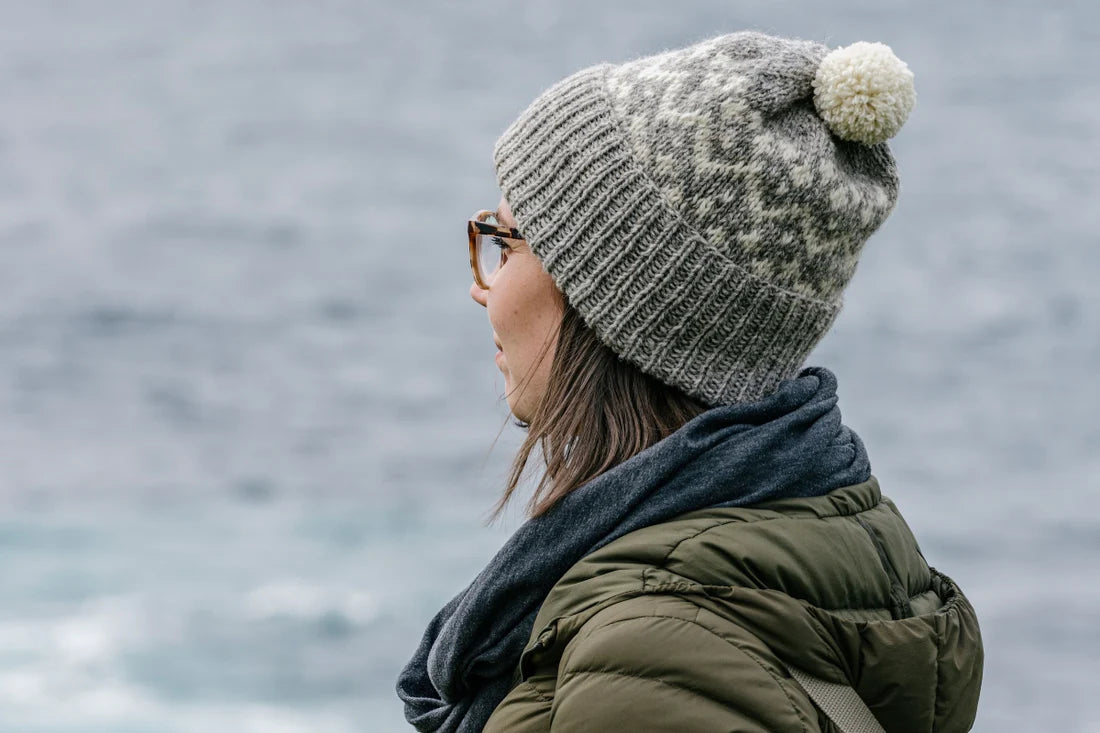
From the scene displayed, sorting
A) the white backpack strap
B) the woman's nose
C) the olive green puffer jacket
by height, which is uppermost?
the woman's nose

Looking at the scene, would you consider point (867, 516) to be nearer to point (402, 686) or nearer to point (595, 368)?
point (595, 368)

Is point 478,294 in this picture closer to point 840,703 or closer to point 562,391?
point 562,391

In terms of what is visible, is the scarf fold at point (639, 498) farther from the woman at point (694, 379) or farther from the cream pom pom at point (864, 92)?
the cream pom pom at point (864, 92)

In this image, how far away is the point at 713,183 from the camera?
68.7 inches

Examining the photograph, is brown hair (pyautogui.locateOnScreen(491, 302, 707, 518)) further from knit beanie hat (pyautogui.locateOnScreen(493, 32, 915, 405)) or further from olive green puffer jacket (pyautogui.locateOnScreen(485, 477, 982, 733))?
olive green puffer jacket (pyautogui.locateOnScreen(485, 477, 982, 733))

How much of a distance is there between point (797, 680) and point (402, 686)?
78 cm

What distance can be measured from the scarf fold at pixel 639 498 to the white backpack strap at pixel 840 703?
0.26 meters

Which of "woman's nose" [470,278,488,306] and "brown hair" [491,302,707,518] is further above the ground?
"woman's nose" [470,278,488,306]

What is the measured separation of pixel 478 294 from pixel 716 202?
0.46 m

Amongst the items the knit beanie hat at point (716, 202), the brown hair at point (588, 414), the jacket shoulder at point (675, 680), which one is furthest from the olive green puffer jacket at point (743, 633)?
the knit beanie hat at point (716, 202)

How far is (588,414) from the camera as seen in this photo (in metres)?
1.78

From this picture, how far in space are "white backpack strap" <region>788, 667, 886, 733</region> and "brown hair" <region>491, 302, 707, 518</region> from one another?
16.9 inches

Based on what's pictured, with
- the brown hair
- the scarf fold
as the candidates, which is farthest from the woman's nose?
the scarf fold

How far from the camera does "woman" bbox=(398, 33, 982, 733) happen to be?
5.03 ft
